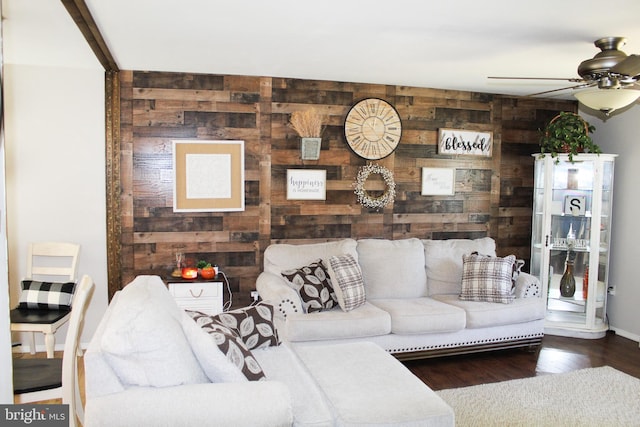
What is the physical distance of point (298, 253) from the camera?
176 inches

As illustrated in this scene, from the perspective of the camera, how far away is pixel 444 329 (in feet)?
13.5

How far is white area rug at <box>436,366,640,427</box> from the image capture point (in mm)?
3238

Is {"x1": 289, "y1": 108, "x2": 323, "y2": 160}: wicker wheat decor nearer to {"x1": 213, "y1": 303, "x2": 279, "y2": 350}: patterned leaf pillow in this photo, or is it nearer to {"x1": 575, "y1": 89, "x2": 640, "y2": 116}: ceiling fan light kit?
{"x1": 213, "y1": 303, "x2": 279, "y2": 350}: patterned leaf pillow

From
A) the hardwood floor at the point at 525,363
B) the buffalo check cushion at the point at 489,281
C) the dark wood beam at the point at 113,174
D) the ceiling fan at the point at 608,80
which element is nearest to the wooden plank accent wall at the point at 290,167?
the dark wood beam at the point at 113,174

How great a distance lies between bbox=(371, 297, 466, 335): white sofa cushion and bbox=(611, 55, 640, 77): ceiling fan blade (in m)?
2.14

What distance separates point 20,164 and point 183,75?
1.60 metres

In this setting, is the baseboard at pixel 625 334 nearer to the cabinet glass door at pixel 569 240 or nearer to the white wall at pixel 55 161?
the cabinet glass door at pixel 569 240

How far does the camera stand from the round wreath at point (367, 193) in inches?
200

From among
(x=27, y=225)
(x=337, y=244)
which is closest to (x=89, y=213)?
(x=27, y=225)

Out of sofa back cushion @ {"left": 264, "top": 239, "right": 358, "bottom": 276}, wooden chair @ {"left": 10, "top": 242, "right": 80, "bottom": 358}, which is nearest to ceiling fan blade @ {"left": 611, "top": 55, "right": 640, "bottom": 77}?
sofa back cushion @ {"left": 264, "top": 239, "right": 358, "bottom": 276}

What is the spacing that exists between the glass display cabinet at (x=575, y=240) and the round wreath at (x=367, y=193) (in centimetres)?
164

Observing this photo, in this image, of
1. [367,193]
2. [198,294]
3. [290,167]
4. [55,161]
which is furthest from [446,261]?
[55,161]

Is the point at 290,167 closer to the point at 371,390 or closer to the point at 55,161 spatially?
the point at 55,161

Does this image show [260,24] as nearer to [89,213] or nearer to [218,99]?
[218,99]
